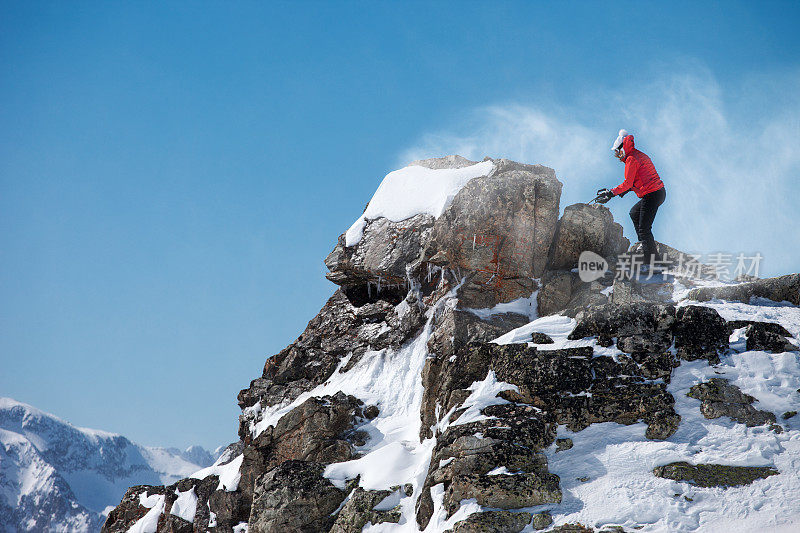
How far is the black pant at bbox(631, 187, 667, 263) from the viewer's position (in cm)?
1600

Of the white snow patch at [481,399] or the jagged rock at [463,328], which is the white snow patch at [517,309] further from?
the white snow patch at [481,399]

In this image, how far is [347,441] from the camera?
1609cm

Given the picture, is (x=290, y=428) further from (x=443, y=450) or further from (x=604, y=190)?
(x=604, y=190)

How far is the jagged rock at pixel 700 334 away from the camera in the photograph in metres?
11.7

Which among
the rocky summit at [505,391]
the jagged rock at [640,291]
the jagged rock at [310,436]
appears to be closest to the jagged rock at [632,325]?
the rocky summit at [505,391]

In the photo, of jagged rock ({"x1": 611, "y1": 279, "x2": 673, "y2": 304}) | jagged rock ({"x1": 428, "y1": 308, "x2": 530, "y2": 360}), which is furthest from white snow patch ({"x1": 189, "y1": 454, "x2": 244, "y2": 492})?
jagged rock ({"x1": 611, "y1": 279, "x2": 673, "y2": 304})

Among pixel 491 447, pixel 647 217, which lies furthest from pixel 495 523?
pixel 647 217

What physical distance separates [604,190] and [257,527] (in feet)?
39.4

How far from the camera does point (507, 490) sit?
965 centimetres

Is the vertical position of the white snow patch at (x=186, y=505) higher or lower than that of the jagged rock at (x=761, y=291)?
lower

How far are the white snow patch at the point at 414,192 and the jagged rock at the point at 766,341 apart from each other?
961 centimetres

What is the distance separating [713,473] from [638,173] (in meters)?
8.79

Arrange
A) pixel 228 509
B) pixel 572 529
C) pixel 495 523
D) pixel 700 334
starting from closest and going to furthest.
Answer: pixel 572 529 → pixel 495 523 → pixel 700 334 → pixel 228 509

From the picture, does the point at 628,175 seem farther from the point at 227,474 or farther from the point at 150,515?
the point at 150,515
